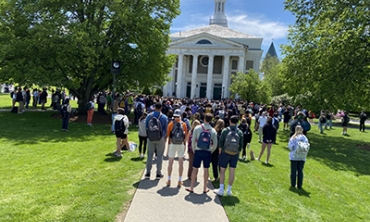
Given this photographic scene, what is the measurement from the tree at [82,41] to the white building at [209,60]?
126 ft

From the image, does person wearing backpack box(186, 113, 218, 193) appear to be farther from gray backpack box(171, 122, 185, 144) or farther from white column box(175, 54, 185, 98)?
white column box(175, 54, 185, 98)

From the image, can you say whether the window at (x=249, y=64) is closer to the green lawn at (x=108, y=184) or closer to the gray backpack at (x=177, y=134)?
the green lawn at (x=108, y=184)

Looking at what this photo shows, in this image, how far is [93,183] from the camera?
657 centimetres

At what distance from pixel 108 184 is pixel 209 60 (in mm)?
53084

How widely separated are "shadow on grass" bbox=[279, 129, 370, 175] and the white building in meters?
39.6

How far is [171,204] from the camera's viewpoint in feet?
18.2

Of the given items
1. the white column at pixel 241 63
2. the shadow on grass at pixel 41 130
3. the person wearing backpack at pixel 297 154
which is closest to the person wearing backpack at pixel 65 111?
the shadow on grass at pixel 41 130

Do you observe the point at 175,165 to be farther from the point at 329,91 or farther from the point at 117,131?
the point at 329,91

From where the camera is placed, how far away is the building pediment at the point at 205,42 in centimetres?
5634

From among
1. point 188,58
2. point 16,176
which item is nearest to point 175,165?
point 16,176

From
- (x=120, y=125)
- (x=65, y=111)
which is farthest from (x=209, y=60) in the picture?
(x=120, y=125)

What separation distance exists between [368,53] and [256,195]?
12.1 metres

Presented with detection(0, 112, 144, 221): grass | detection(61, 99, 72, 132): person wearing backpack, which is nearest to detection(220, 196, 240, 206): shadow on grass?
detection(0, 112, 144, 221): grass

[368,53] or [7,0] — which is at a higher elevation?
[7,0]
